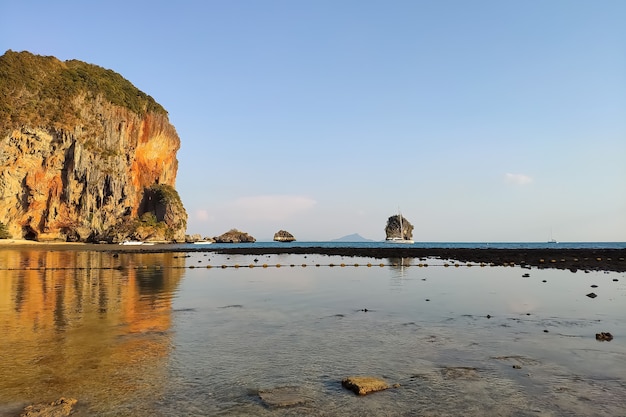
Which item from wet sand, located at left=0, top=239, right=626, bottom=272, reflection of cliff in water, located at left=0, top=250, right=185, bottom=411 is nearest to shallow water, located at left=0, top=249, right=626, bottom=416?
reflection of cliff in water, located at left=0, top=250, right=185, bottom=411

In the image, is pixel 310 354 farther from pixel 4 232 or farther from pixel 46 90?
pixel 46 90

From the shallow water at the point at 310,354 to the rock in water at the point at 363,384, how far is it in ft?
0.99

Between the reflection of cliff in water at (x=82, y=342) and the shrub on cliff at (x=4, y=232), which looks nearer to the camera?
the reflection of cliff in water at (x=82, y=342)

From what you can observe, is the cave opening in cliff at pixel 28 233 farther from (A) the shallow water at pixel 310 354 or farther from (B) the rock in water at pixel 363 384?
(B) the rock in water at pixel 363 384

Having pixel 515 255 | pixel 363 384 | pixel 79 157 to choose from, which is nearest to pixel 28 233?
pixel 79 157

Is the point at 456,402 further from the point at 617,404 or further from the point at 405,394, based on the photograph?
the point at 617,404

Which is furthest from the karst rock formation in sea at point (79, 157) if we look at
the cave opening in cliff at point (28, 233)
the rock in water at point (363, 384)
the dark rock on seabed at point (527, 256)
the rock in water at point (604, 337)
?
the rock in water at point (604, 337)

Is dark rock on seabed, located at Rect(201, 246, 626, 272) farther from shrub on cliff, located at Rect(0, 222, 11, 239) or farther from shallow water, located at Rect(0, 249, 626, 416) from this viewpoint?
shrub on cliff, located at Rect(0, 222, 11, 239)

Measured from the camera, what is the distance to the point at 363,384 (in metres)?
8.34

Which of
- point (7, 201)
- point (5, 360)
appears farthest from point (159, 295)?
point (7, 201)

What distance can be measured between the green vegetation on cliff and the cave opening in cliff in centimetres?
3020

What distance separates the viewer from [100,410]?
721 cm

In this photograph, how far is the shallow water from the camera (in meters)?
7.71

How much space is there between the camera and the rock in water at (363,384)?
26.8ft
